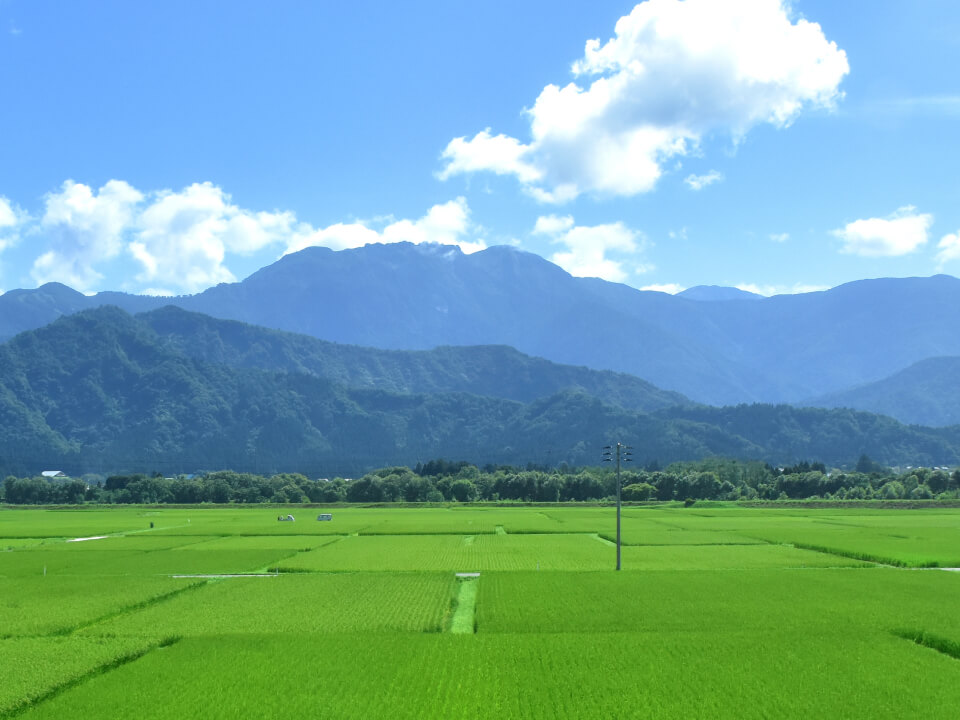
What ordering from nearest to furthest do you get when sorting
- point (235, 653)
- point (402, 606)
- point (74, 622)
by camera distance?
point (235, 653), point (74, 622), point (402, 606)

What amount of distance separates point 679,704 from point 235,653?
43.2 feet

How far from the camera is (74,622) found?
30.0m

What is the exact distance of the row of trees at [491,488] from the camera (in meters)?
133

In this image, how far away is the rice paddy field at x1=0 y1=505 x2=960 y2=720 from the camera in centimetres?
2041

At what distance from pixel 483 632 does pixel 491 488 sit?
388 feet

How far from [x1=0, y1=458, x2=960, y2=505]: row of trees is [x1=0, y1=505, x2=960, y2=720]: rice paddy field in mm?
77652

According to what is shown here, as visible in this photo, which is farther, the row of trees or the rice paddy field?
the row of trees

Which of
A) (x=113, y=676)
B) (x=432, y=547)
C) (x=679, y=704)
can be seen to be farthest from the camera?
(x=432, y=547)

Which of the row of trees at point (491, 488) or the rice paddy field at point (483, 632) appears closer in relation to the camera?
the rice paddy field at point (483, 632)

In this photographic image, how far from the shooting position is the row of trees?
5241 inches

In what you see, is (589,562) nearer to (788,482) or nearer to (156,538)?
(156,538)

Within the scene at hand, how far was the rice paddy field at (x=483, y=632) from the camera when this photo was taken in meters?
20.4

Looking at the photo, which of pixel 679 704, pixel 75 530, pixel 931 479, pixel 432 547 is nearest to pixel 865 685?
pixel 679 704

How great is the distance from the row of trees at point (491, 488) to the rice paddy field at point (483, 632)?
255ft
